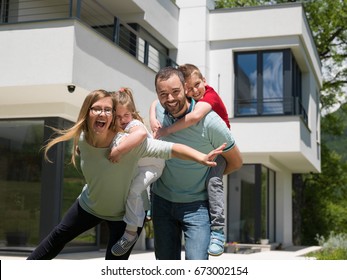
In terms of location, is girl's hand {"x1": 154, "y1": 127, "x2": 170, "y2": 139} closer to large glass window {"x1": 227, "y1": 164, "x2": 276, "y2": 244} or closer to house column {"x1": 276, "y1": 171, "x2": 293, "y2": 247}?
large glass window {"x1": 227, "y1": 164, "x2": 276, "y2": 244}

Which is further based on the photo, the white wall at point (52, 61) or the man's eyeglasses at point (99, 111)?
the white wall at point (52, 61)

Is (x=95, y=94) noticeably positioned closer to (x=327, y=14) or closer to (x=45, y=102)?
(x=45, y=102)

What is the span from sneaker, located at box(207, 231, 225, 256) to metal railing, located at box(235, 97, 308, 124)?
47.6 ft

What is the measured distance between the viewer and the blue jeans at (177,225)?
12.2 feet

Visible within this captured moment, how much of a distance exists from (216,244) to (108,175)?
0.80 metres

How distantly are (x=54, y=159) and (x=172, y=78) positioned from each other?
8.62 meters

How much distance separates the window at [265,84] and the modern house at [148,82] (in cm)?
3

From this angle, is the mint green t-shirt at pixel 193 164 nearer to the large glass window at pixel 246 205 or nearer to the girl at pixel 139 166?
the girl at pixel 139 166

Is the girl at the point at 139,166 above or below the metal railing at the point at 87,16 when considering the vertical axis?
below

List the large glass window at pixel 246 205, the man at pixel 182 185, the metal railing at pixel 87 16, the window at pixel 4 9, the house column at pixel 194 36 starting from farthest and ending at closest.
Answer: the large glass window at pixel 246 205 < the house column at pixel 194 36 < the window at pixel 4 9 < the metal railing at pixel 87 16 < the man at pixel 182 185

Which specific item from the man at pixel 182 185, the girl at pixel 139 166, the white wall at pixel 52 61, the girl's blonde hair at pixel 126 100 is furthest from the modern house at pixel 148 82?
the man at pixel 182 185

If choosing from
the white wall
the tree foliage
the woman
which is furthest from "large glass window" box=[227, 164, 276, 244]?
the woman

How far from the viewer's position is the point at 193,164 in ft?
12.6

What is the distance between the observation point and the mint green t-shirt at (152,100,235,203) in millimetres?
3799
